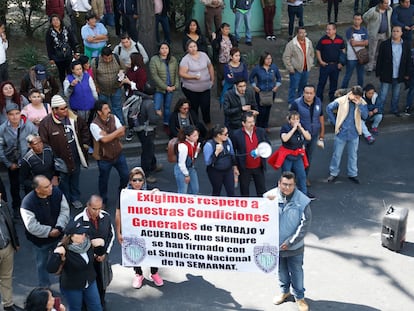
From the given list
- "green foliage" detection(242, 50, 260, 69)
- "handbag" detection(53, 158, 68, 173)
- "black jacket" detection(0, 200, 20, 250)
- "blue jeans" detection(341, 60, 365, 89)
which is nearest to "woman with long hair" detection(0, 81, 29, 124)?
"handbag" detection(53, 158, 68, 173)

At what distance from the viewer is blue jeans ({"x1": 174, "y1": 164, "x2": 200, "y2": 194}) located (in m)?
9.30

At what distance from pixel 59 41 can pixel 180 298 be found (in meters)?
6.27

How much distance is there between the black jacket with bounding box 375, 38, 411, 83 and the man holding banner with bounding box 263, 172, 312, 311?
6.11 metres

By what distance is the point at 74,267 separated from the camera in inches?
266

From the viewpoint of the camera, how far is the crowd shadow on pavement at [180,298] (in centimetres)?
782

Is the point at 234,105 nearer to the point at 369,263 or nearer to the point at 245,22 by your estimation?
the point at 369,263

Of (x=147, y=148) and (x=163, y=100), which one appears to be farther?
(x=163, y=100)

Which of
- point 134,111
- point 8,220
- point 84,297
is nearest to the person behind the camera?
point 84,297

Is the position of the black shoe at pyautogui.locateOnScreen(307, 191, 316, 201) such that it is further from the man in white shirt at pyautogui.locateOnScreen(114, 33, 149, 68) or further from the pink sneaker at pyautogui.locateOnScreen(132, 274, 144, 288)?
the man in white shirt at pyautogui.locateOnScreen(114, 33, 149, 68)

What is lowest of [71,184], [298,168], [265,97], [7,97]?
[71,184]

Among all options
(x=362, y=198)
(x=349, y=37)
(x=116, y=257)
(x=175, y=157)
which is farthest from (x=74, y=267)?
(x=349, y=37)

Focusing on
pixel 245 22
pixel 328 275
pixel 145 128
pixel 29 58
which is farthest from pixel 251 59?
pixel 328 275

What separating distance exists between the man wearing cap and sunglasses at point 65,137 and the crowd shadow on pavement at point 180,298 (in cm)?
218

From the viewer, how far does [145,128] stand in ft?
33.6
